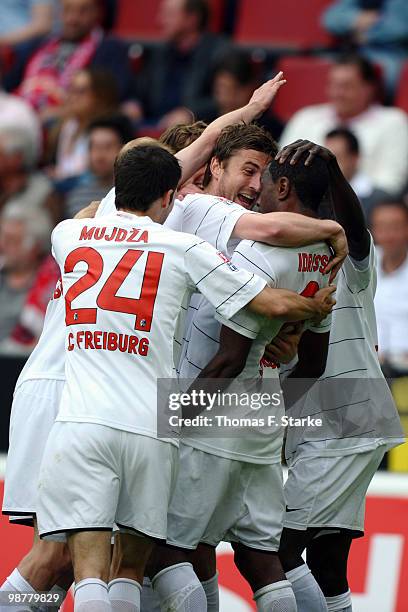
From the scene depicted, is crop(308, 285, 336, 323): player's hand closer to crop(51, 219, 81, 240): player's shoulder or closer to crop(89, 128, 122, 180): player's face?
crop(51, 219, 81, 240): player's shoulder

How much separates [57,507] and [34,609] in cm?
95

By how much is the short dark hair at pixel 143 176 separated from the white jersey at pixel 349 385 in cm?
108

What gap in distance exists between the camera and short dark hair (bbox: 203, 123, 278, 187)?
5465mm

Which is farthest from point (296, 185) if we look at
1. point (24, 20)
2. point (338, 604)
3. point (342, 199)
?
point (24, 20)

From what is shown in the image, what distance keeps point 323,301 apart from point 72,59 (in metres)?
7.35

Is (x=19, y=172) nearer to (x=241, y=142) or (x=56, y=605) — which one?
(x=241, y=142)

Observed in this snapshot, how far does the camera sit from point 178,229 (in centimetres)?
540

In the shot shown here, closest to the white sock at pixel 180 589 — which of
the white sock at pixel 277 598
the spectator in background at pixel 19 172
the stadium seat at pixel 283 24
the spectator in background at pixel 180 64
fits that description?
the white sock at pixel 277 598

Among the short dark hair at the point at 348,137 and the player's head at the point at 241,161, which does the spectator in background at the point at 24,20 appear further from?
the player's head at the point at 241,161

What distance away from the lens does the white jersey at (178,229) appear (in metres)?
5.18

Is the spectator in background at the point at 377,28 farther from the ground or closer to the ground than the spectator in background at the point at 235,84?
farther from the ground

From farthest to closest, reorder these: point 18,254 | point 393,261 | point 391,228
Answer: point 18,254 < point 393,261 < point 391,228

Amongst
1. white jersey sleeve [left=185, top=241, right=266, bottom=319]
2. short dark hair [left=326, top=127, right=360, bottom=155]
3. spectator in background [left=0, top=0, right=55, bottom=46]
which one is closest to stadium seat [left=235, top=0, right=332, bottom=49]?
spectator in background [left=0, top=0, right=55, bottom=46]

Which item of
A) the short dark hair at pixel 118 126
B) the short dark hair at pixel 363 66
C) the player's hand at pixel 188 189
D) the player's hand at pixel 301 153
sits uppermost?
the short dark hair at pixel 363 66
